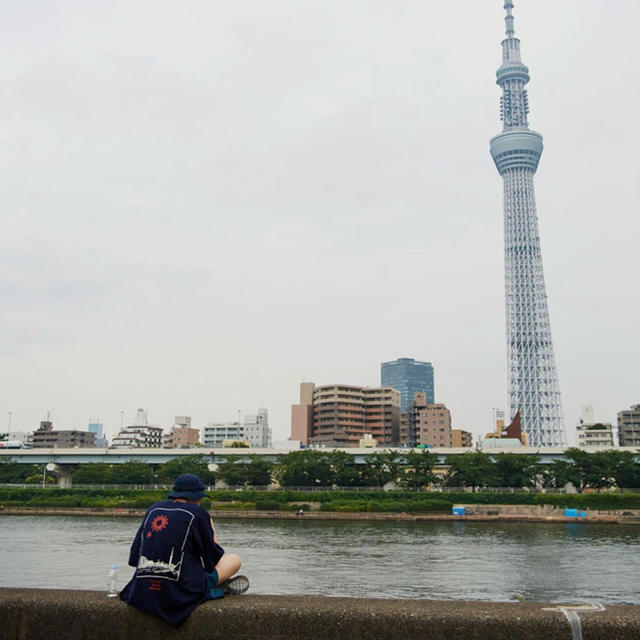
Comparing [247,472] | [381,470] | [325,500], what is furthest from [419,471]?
[247,472]

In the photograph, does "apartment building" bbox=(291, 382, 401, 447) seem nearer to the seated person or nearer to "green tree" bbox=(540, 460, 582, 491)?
"green tree" bbox=(540, 460, 582, 491)

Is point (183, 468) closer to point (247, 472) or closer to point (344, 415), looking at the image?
point (247, 472)

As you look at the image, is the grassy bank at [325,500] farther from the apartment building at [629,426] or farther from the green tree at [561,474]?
the apartment building at [629,426]

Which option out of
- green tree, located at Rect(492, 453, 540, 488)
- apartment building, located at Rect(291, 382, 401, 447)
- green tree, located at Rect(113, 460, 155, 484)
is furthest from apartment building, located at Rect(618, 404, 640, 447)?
green tree, located at Rect(113, 460, 155, 484)

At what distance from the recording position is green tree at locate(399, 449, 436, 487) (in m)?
89.9

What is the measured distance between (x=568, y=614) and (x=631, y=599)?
93.1 ft

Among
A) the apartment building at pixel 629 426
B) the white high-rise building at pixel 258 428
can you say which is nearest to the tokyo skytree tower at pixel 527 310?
the apartment building at pixel 629 426

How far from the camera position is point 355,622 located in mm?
5602

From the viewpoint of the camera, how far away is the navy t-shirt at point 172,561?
5.76 m

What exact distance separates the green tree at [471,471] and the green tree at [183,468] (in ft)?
102

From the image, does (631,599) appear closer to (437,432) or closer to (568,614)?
(568,614)

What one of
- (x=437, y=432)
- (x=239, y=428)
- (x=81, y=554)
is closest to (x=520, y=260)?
(x=437, y=432)

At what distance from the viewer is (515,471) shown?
89.1 metres

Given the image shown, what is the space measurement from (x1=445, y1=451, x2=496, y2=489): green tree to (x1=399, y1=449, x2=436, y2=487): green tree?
7.85 feet
